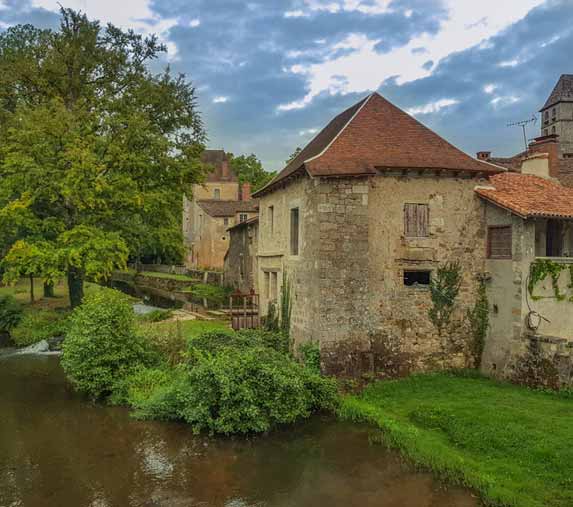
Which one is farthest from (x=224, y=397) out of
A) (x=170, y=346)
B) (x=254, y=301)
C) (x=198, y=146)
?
(x=198, y=146)

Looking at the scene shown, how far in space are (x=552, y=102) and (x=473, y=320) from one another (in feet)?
157

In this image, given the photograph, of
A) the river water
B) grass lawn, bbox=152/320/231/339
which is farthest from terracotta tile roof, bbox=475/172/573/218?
grass lawn, bbox=152/320/231/339

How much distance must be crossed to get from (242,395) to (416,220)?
6771mm

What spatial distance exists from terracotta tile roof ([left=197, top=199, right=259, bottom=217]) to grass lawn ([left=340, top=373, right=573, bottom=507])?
32050 millimetres

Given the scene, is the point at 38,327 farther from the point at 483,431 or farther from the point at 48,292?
the point at 483,431

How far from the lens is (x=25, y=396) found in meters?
14.3

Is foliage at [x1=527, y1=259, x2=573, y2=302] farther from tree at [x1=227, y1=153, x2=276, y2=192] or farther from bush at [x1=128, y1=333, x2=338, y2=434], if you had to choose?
tree at [x1=227, y1=153, x2=276, y2=192]

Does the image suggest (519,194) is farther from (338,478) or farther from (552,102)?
(552,102)

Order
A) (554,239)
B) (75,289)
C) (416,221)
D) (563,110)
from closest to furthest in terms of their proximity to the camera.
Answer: (416,221), (554,239), (75,289), (563,110)

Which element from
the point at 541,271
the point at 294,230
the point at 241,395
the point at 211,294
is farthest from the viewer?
the point at 211,294

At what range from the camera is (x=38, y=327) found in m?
21.8

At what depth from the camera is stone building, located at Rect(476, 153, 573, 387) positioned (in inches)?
497

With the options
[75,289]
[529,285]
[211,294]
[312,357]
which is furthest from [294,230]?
[211,294]

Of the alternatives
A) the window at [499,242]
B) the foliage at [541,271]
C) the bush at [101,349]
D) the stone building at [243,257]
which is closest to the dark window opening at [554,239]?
the foliage at [541,271]
